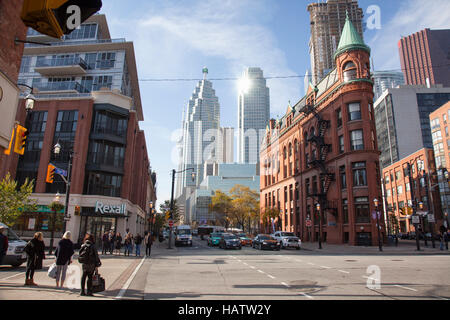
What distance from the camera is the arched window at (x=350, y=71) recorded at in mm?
39875

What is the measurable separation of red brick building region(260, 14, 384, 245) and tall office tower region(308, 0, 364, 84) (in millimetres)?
92610

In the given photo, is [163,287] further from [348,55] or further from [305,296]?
[348,55]

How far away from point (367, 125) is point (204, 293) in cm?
3573

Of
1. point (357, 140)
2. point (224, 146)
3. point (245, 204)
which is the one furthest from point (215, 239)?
point (224, 146)

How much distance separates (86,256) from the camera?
8.23 m

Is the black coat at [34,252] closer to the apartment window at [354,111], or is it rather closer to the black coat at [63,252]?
the black coat at [63,252]

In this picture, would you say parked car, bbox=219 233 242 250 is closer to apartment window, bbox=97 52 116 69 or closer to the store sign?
the store sign

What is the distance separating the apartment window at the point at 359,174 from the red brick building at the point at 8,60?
123ft

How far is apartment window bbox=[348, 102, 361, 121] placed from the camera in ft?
129

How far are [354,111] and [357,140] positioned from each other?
3900mm

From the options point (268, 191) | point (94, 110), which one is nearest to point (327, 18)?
point (268, 191)

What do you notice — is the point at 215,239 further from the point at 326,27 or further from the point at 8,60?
the point at 326,27

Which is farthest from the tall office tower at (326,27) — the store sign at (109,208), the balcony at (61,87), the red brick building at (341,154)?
the store sign at (109,208)

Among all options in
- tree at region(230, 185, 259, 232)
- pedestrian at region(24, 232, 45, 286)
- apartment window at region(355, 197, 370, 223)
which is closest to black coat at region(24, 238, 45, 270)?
pedestrian at region(24, 232, 45, 286)
